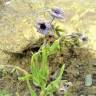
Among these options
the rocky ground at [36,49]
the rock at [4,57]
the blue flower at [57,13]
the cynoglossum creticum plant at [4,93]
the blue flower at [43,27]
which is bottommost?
the cynoglossum creticum plant at [4,93]

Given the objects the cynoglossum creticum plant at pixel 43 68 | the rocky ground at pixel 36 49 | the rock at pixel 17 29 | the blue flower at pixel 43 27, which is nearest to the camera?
the blue flower at pixel 43 27

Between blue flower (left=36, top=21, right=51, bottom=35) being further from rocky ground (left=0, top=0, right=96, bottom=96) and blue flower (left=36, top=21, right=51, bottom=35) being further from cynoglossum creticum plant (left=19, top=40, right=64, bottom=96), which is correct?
rocky ground (left=0, top=0, right=96, bottom=96)

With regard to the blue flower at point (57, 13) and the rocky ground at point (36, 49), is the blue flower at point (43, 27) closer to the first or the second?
the blue flower at point (57, 13)

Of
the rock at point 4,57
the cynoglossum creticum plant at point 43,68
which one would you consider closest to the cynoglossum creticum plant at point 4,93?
the rock at point 4,57

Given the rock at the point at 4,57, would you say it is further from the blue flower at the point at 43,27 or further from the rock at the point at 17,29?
the blue flower at the point at 43,27

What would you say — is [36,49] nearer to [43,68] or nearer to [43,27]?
[43,68]

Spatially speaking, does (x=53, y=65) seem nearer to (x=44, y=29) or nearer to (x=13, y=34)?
(x=13, y=34)

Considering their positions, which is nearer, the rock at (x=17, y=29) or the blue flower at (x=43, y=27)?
the blue flower at (x=43, y=27)

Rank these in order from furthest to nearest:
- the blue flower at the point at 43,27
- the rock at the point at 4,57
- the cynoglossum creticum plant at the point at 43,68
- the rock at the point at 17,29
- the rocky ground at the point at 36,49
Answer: the rock at the point at 4,57 → the rock at the point at 17,29 → the rocky ground at the point at 36,49 → the cynoglossum creticum plant at the point at 43,68 → the blue flower at the point at 43,27

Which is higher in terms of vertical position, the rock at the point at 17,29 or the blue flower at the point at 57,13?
the blue flower at the point at 57,13
